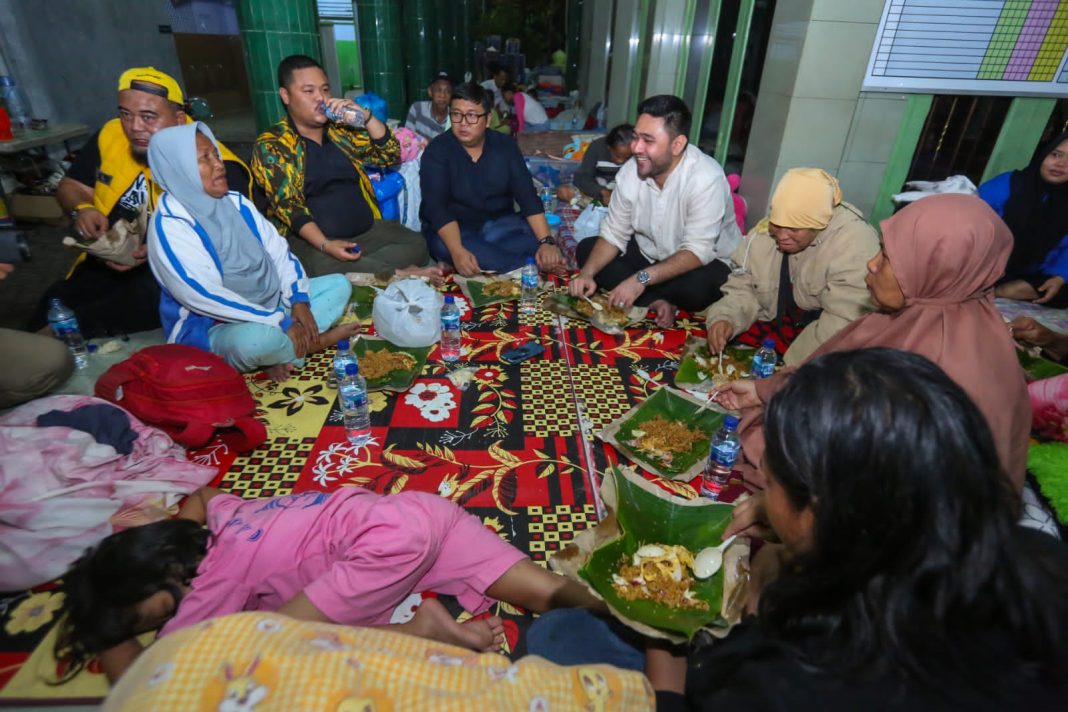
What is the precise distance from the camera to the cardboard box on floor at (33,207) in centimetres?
514

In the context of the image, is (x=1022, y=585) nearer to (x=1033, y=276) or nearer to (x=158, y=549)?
(x=158, y=549)

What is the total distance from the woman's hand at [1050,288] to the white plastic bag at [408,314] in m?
3.64

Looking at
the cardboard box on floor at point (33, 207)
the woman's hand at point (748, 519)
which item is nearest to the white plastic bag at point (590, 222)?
the woman's hand at point (748, 519)

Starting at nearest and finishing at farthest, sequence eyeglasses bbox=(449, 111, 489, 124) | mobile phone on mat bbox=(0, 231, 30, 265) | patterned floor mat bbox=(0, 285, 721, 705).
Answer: patterned floor mat bbox=(0, 285, 721, 705), eyeglasses bbox=(449, 111, 489, 124), mobile phone on mat bbox=(0, 231, 30, 265)

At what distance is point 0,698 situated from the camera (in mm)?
1332

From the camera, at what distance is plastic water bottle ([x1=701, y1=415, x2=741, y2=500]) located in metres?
→ 1.88

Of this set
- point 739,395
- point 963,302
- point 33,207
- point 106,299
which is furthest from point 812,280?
point 33,207

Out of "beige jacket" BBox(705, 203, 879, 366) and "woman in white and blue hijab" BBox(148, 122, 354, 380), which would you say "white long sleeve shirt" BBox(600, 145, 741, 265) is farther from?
"woman in white and blue hijab" BBox(148, 122, 354, 380)

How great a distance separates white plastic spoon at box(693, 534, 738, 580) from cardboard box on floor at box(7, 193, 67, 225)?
6.38 meters

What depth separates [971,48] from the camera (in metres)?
3.48

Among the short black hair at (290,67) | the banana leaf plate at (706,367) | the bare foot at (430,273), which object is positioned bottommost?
the bare foot at (430,273)

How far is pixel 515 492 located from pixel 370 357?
3.35ft

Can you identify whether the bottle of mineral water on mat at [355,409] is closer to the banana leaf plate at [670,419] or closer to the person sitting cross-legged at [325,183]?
the banana leaf plate at [670,419]

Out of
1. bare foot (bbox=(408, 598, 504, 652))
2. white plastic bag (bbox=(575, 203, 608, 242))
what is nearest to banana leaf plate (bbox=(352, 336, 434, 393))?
bare foot (bbox=(408, 598, 504, 652))
